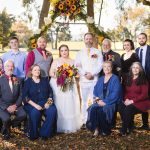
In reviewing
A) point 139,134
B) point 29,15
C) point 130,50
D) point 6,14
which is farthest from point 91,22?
point 6,14

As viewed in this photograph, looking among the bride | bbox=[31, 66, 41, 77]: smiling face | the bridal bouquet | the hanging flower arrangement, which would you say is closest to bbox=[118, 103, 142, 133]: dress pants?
the bride

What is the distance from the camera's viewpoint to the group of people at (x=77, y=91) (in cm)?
747

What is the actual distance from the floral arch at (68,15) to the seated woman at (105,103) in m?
1.62

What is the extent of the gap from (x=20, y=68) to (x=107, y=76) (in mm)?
2029

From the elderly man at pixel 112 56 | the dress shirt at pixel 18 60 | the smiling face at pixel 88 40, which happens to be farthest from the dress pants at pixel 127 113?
the dress shirt at pixel 18 60

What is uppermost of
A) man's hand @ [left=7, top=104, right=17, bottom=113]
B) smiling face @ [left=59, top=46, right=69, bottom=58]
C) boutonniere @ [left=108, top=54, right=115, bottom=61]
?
smiling face @ [left=59, top=46, right=69, bottom=58]

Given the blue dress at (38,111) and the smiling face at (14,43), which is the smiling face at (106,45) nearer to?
the blue dress at (38,111)

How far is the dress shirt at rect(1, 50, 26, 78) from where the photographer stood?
27.1 feet

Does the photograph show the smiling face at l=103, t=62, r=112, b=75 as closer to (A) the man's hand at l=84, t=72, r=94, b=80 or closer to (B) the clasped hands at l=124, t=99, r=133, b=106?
(A) the man's hand at l=84, t=72, r=94, b=80

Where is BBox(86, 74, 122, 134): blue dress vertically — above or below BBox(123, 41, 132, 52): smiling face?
below

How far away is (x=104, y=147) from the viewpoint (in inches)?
266

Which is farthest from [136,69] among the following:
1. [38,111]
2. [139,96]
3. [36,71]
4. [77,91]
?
[38,111]

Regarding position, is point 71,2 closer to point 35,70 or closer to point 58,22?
point 58,22

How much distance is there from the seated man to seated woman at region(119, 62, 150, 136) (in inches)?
82.8
